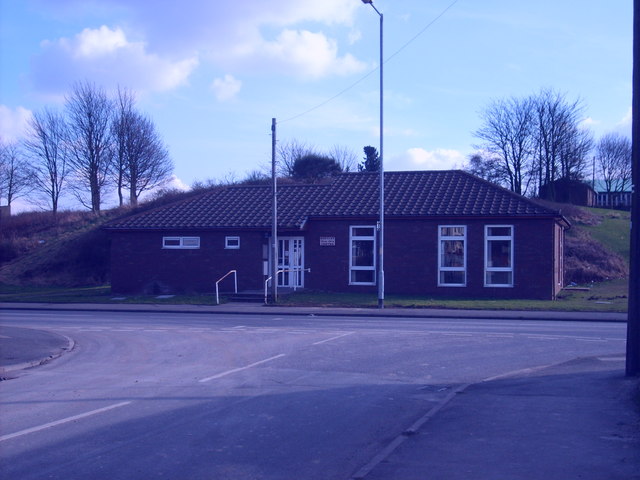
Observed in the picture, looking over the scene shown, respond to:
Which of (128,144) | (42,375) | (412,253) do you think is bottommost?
(42,375)

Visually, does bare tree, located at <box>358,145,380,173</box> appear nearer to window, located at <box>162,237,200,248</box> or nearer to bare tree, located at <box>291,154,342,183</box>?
bare tree, located at <box>291,154,342,183</box>

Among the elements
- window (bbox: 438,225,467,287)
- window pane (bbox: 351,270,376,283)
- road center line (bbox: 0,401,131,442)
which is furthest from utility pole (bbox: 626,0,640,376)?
window pane (bbox: 351,270,376,283)

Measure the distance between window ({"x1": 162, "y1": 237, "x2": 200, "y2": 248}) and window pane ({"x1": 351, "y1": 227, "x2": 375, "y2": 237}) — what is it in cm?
755

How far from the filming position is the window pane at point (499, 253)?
31.2 metres

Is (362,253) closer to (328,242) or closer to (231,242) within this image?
(328,242)

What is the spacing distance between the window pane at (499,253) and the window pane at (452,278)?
4.21 feet

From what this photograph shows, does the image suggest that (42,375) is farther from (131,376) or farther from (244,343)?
(244,343)

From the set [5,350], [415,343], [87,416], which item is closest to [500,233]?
[415,343]

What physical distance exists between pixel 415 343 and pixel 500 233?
1601 cm

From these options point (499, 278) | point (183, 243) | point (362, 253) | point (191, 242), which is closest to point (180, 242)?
point (183, 243)

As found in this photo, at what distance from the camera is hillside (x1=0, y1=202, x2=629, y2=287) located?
Answer: 1663 inches

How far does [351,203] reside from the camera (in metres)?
34.1

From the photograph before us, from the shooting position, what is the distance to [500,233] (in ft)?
103

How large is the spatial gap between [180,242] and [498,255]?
1484 cm
